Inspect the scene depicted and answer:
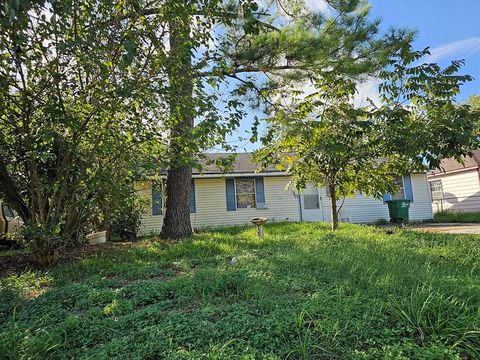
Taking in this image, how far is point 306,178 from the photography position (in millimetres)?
8547

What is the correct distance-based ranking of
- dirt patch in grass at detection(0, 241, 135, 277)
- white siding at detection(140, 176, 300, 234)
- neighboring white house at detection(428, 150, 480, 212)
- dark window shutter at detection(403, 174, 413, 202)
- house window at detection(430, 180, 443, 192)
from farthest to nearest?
house window at detection(430, 180, 443, 192) < neighboring white house at detection(428, 150, 480, 212) < dark window shutter at detection(403, 174, 413, 202) < white siding at detection(140, 176, 300, 234) < dirt patch in grass at detection(0, 241, 135, 277)

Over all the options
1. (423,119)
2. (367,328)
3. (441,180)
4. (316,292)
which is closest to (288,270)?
(316,292)

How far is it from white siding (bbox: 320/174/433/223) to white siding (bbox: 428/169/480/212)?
2336 mm

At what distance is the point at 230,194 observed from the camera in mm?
14906

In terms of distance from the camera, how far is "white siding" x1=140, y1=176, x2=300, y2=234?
14422 millimetres

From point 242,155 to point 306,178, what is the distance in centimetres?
883

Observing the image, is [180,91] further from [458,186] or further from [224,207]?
[458,186]

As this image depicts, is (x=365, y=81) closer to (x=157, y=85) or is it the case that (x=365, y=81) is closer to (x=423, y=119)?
(x=423, y=119)

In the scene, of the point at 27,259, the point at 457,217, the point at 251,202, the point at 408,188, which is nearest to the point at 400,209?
the point at 408,188

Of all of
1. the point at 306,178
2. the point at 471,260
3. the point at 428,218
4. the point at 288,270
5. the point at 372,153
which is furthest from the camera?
the point at 428,218

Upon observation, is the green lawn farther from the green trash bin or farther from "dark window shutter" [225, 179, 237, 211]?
the green trash bin

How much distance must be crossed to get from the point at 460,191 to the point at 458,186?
0.29 m

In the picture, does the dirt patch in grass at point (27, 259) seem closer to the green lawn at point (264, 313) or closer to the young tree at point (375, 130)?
the green lawn at point (264, 313)

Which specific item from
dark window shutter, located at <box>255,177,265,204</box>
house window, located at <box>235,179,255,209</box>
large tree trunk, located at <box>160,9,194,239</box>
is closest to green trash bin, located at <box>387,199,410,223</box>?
dark window shutter, located at <box>255,177,265,204</box>
